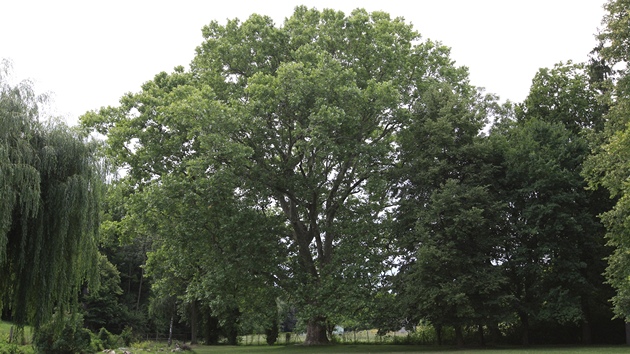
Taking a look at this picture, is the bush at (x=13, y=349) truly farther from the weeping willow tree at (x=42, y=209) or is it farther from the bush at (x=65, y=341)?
the weeping willow tree at (x=42, y=209)

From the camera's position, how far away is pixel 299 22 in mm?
28875

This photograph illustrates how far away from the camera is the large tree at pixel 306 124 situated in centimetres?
2512

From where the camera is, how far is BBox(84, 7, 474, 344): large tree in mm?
25125

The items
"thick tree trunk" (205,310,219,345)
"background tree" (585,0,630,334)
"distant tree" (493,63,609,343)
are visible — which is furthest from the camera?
"thick tree trunk" (205,310,219,345)

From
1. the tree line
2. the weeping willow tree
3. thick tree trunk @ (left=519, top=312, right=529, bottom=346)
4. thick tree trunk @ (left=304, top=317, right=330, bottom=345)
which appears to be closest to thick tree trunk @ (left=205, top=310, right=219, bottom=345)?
the tree line

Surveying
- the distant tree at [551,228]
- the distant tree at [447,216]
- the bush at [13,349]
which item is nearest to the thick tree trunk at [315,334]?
the distant tree at [447,216]

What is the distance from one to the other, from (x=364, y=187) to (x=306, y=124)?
4933 millimetres

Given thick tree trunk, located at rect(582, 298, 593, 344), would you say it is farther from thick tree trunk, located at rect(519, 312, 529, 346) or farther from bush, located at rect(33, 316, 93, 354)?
bush, located at rect(33, 316, 93, 354)

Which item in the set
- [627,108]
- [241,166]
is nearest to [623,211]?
[627,108]

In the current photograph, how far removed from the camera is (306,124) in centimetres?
2625

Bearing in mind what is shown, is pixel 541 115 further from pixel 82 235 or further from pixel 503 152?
pixel 82 235

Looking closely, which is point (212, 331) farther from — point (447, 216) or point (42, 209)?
point (42, 209)

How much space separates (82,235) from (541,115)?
28262 mm

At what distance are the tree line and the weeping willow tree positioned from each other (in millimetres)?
7126
